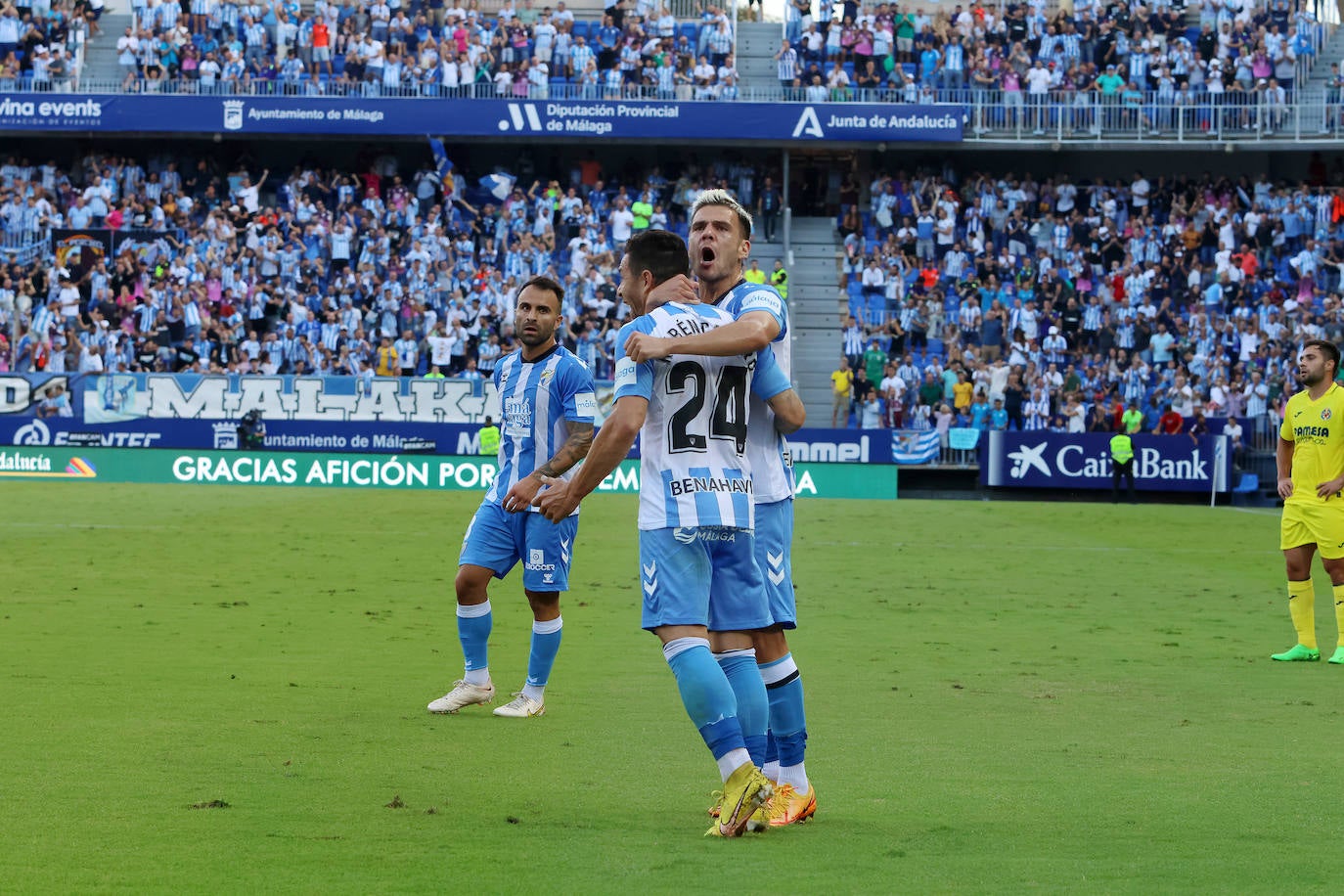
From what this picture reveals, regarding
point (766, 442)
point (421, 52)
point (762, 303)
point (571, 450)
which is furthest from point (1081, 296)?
point (762, 303)

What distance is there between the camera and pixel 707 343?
6.02 metres

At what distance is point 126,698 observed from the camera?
9.09 metres

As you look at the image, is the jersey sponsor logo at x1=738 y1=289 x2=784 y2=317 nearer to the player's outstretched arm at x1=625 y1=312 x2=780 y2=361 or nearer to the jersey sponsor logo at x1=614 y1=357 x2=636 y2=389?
the player's outstretched arm at x1=625 y1=312 x2=780 y2=361

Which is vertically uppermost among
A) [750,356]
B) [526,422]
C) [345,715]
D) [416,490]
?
[750,356]

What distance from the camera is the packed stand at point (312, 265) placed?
122ft

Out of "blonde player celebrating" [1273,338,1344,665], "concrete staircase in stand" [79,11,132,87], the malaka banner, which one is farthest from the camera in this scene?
"concrete staircase in stand" [79,11,132,87]

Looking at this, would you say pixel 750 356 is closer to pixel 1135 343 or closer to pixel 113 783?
pixel 113 783

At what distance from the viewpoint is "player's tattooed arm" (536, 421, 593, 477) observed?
888 centimetres

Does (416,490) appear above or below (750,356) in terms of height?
below

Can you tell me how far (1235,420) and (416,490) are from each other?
1716cm

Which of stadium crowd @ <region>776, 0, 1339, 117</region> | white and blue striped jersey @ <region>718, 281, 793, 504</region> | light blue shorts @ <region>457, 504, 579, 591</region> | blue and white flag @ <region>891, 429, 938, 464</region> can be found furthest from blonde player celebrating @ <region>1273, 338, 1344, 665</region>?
stadium crowd @ <region>776, 0, 1339, 117</region>

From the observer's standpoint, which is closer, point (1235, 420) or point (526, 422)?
point (526, 422)

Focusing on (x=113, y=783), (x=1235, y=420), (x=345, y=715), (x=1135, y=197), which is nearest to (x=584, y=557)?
(x=345, y=715)

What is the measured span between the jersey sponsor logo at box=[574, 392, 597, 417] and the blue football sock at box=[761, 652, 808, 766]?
2923 millimetres
